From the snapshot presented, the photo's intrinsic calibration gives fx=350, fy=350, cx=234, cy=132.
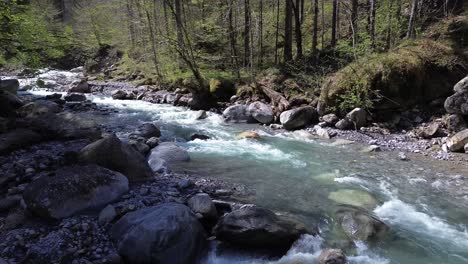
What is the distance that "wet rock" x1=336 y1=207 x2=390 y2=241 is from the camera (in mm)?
6211

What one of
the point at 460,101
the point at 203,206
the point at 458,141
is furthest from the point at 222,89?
the point at 203,206

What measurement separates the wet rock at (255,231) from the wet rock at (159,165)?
318 centimetres

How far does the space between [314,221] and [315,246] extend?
927mm

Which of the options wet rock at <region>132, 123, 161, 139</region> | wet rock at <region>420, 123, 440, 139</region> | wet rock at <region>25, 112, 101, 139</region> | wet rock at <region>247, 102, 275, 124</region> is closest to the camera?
wet rock at <region>25, 112, 101, 139</region>

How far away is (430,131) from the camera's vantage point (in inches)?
457

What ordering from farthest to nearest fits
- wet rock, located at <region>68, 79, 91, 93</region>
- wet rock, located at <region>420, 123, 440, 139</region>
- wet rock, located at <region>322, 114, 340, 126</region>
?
1. wet rock, located at <region>68, 79, 91, 93</region>
2. wet rock, located at <region>322, 114, 340, 126</region>
3. wet rock, located at <region>420, 123, 440, 139</region>

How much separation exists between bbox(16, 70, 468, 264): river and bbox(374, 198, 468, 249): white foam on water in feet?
0.05

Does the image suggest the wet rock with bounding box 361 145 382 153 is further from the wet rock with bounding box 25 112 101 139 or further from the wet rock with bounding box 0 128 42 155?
the wet rock with bounding box 0 128 42 155

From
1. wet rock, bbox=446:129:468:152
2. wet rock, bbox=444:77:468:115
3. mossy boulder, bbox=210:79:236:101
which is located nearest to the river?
wet rock, bbox=446:129:468:152

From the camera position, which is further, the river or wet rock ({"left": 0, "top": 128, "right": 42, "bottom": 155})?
wet rock ({"left": 0, "top": 128, "right": 42, "bottom": 155})

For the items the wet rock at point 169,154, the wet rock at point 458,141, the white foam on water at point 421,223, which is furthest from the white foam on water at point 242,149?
the wet rock at point 458,141

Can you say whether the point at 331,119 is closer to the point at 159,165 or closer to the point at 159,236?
the point at 159,165

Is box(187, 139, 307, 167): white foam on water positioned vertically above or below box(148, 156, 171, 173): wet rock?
below

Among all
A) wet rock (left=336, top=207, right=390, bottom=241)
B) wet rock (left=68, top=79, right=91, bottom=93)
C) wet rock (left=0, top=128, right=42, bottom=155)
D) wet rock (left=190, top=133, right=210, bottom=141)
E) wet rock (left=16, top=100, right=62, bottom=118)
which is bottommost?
wet rock (left=336, top=207, right=390, bottom=241)
